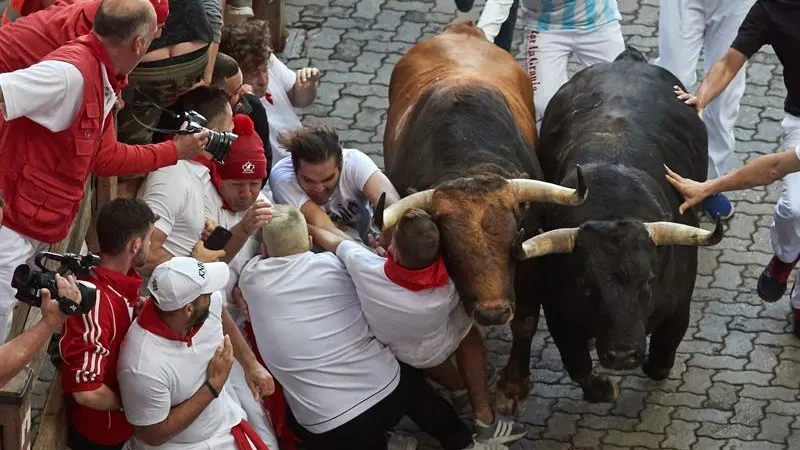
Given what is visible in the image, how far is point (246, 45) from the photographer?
8508 millimetres

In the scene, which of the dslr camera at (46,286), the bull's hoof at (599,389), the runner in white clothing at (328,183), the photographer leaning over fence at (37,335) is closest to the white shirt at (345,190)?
the runner in white clothing at (328,183)

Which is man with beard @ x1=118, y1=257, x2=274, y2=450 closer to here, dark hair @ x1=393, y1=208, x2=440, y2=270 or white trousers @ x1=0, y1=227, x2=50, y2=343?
white trousers @ x1=0, y1=227, x2=50, y2=343

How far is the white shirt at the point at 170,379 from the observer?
241 inches

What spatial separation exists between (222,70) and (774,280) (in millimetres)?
3779

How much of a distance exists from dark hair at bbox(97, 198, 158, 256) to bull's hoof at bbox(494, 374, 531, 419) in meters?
2.76

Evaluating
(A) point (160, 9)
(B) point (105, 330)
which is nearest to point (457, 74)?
(A) point (160, 9)

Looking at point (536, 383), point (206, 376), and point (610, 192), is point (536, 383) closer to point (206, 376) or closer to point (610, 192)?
point (610, 192)

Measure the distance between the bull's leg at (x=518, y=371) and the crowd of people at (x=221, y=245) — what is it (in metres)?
0.17

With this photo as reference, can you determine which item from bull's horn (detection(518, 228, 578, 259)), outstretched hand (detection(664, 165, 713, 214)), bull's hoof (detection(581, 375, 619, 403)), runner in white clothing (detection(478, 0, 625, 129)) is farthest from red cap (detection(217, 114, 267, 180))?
runner in white clothing (detection(478, 0, 625, 129))

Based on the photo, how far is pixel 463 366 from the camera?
7.62m

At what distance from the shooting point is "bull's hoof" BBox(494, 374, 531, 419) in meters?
8.14

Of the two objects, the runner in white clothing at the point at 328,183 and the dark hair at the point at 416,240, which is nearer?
the dark hair at the point at 416,240

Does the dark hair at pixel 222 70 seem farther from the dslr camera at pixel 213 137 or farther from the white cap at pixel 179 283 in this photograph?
the white cap at pixel 179 283

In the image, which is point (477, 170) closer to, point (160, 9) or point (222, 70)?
point (222, 70)
